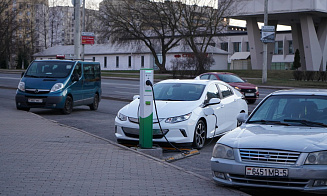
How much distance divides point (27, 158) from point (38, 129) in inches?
166

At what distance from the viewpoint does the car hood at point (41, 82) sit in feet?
58.7

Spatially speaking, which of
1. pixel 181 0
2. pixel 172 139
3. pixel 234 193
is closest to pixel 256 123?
pixel 234 193

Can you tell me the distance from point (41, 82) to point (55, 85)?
499 mm

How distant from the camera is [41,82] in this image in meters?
18.0

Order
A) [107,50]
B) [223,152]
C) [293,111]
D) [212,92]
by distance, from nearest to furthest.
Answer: [223,152] < [293,111] < [212,92] < [107,50]

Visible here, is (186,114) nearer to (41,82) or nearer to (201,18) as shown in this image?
(41,82)

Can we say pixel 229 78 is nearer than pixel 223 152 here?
No

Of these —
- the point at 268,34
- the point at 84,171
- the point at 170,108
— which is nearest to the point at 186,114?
the point at 170,108

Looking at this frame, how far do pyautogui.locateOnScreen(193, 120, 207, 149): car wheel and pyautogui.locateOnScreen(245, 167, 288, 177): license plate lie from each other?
13.8 ft

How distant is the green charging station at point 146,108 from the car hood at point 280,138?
2.50 m

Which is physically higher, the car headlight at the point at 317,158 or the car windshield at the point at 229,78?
the car windshield at the point at 229,78

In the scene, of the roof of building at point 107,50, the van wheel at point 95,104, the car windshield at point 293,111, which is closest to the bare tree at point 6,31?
the roof of building at point 107,50

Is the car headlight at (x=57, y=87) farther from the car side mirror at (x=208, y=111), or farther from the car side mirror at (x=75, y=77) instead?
the car side mirror at (x=208, y=111)

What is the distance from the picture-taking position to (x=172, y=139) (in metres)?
10.9
